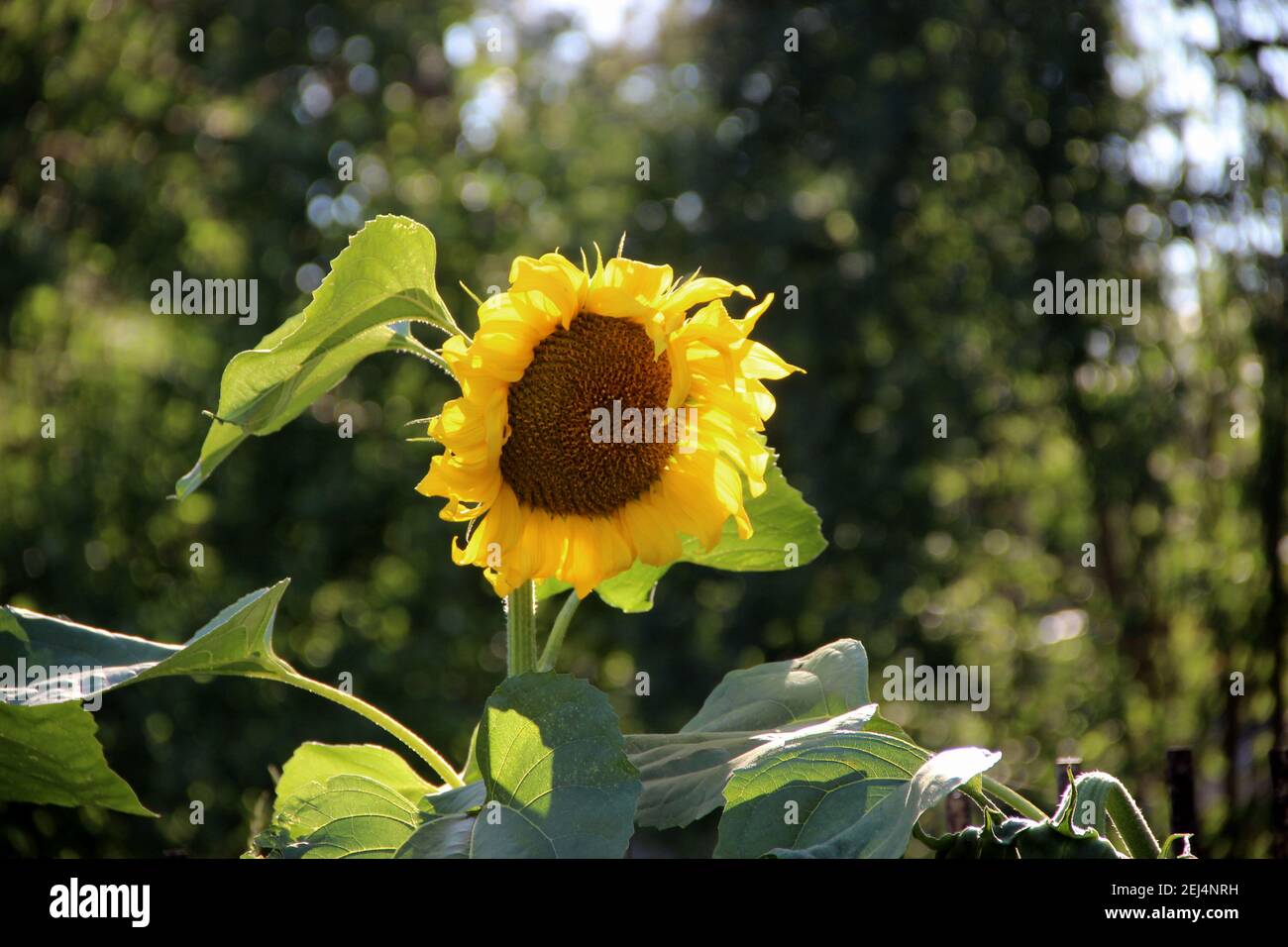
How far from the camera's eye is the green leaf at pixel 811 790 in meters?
0.65

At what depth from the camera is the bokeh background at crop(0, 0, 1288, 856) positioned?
10.8ft

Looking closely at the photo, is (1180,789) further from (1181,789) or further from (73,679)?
(73,679)

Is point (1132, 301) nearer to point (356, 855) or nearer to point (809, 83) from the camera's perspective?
point (809, 83)

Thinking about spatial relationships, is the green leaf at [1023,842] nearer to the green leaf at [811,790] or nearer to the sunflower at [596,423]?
the green leaf at [811,790]

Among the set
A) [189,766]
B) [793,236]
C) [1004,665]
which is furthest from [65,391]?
[1004,665]

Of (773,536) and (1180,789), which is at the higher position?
(773,536)

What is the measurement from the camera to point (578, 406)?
0.78 meters

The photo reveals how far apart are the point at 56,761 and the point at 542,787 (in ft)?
0.95

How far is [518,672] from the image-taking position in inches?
30.5

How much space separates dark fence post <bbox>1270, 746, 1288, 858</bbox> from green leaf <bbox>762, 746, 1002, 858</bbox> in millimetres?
426

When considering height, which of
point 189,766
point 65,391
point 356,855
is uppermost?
point 65,391

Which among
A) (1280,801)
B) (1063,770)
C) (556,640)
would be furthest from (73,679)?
(1280,801)

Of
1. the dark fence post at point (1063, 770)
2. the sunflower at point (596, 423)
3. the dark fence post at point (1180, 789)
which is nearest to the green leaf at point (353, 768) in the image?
the sunflower at point (596, 423)

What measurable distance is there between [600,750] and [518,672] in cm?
12
